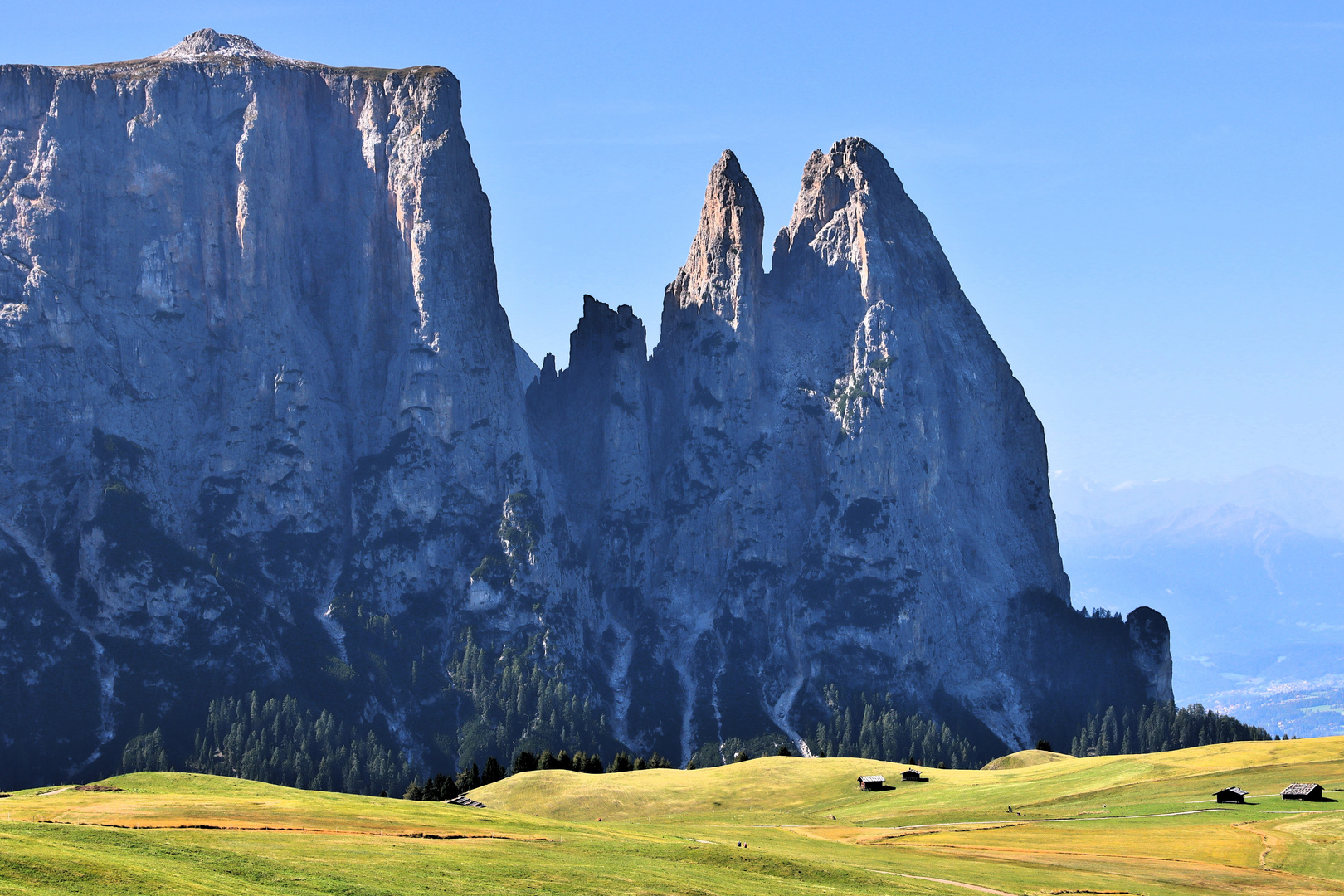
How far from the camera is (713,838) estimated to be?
134625mm

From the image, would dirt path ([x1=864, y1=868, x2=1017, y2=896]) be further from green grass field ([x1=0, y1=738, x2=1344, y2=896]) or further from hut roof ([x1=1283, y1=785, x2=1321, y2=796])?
hut roof ([x1=1283, y1=785, x2=1321, y2=796])

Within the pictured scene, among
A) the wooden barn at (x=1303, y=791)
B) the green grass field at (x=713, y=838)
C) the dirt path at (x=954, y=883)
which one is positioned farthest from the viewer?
the wooden barn at (x=1303, y=791)

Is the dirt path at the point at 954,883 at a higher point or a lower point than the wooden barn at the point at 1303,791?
lower

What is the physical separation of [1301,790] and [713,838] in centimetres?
6782

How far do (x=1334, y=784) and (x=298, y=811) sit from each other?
373 ft

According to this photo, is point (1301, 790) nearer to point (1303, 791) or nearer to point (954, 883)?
point (1303, 791)

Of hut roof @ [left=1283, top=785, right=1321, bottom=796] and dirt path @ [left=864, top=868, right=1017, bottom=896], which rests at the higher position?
hut roof @ [left=1283, top=785, right=1321, bottom=796]

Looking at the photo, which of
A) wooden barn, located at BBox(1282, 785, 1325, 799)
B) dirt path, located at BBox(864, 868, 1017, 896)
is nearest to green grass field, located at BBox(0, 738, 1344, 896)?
dirt path, located at BBox(864, 868, 1017, 896)

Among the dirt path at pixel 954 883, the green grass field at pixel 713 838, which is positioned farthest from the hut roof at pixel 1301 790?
the dirt path at pixel 954 883

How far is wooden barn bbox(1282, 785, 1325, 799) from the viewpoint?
163 metres

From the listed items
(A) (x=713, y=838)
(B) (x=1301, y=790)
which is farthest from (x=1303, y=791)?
(A) (x=713, y=838)

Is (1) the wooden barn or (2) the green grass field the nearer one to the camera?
(2) the green grass field

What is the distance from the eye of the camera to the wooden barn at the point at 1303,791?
534 feet

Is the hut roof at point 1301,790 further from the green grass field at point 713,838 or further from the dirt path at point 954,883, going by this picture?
the dirt path at point 954,883
